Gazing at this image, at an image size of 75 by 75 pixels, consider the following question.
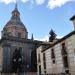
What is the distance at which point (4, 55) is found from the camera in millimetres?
37312

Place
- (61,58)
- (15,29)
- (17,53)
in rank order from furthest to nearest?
(15,29) < (17,53) < (61,58)

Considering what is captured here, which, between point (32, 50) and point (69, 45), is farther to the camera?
point (32, 50)

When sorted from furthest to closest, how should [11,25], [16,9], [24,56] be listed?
1. [16,9]
2. [11,25]
3. [24,56]

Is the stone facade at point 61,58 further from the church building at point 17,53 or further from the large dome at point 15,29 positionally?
the large dome at point 15,29

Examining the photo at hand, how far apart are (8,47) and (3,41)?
1787mm

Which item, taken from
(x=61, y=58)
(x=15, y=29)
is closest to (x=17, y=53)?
(x=15, y=29)

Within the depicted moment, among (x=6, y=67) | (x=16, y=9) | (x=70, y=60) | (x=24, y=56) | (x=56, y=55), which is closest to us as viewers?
(x=70, y=60)

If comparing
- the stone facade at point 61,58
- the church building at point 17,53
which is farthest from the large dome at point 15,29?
the stone facade at point 61,58

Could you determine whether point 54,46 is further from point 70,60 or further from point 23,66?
point 23,66

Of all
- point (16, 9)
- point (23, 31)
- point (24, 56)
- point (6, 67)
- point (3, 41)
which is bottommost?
point (6, 67)

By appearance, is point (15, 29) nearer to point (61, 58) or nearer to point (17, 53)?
point (17, 53)

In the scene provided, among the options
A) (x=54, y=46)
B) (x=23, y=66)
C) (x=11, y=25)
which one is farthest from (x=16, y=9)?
(x=54, y=46)

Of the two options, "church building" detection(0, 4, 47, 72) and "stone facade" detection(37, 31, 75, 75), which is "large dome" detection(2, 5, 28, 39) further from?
"stone facade" detection(37, 31, 75, 75)

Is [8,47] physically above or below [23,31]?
below
